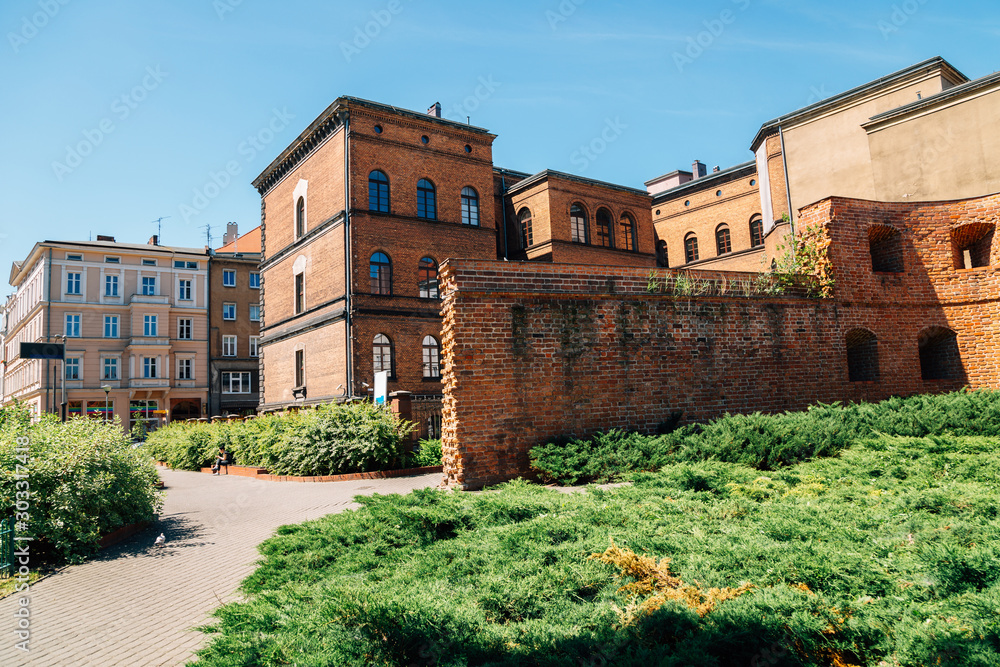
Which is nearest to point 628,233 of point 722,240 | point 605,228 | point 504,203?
point 605,228

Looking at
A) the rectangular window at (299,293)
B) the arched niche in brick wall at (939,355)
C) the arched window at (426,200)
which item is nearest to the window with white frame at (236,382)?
the rectangular window at (299,293)

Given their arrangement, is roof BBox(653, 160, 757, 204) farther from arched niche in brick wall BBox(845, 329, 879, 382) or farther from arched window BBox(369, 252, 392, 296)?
arched niche in brick wall BBox(845, 329, 879, 382)

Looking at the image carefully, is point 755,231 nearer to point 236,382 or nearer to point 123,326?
point 236,382

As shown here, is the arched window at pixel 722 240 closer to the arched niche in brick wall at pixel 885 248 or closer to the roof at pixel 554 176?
the roof at pixel 554 176

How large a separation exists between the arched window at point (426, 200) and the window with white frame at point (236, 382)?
27.5m

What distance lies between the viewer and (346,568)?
5559mm

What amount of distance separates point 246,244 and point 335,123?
3094cm

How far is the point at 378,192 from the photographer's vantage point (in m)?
28.2

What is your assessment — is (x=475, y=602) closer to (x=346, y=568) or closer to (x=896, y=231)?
(x=346, y=568)

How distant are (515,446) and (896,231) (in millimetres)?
10722

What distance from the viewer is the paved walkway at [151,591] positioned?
4.56m

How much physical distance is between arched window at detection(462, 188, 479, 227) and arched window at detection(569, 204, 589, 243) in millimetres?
5866

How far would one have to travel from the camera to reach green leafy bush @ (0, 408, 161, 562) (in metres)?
7.79

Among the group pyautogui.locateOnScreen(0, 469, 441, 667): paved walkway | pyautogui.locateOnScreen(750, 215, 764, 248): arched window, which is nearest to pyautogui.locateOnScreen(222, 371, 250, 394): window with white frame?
pyautogui.locateOnScreen(750, 215, 764, 248): arched window
